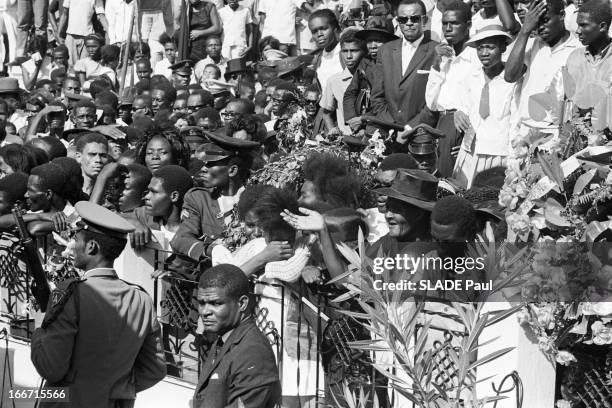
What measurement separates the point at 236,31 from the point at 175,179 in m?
8.21

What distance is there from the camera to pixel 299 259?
293 inches

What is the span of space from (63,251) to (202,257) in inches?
46.9

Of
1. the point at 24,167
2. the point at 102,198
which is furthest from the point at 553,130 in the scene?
the point at 24,167

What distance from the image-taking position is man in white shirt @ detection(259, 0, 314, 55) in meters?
16.8

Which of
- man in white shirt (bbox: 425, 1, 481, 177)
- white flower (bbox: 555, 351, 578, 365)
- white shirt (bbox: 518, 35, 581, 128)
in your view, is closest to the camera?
white flower (bbox: 555, 351, 578, 365)

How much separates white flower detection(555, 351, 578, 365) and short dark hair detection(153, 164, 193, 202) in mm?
4108

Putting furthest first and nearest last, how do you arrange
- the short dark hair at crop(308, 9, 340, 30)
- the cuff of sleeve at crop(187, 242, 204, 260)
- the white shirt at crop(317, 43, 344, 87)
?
the short dark hair at crop(308, 9, 340, 30) < the white shirt at crop(317, 43, 344, 87) < the cuff of sleeve at crop(187, 242, 204, 260)

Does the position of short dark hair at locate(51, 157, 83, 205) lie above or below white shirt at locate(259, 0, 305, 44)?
below

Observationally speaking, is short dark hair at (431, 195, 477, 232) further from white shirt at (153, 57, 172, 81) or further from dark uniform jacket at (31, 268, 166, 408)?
white shirt at (153, 57, 172, 81)

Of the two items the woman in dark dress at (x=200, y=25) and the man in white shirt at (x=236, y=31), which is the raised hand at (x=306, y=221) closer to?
the man in white shirt at (x=236, y=31)

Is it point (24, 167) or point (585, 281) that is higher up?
point (24, 167)

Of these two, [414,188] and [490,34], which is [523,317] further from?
[490,34]

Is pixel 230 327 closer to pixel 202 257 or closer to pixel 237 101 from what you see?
pixel 202 257

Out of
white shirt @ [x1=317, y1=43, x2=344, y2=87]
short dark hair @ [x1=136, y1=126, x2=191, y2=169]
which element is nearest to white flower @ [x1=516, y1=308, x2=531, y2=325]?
short dark hair @ [x1=136, y1=126, x2=191, y2=169]
